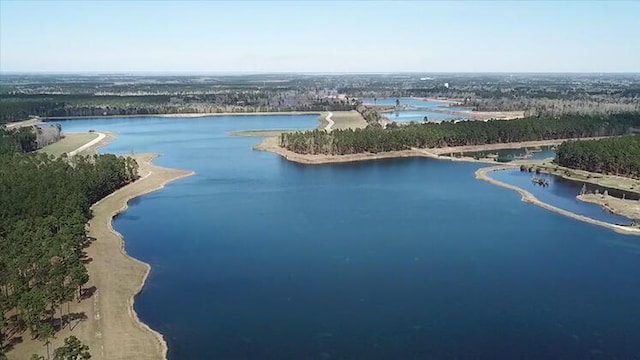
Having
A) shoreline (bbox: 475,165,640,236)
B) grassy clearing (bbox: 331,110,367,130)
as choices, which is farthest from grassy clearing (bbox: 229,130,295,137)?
shoreline (bbox: 475,165,640,236)

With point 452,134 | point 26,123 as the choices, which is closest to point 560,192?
point 452,134

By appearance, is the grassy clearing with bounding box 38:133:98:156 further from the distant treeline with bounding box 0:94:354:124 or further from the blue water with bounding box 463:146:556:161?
the blue water with bounding box 463:146:556:161

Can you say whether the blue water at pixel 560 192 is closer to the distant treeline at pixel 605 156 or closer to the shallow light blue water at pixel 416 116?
the distant treeline at pixel 605 156

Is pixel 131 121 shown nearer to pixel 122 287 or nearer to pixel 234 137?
pixel 234 137

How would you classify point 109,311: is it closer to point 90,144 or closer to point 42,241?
point 42,241

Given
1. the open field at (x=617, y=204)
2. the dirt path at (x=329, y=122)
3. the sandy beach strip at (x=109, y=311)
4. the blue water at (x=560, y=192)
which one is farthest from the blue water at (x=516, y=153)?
the sandy beach strip at (x=109, y=311)

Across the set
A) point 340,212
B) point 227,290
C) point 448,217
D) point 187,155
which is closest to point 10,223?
point 227,290

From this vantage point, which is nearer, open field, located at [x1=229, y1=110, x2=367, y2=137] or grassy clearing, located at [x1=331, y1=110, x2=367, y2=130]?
open field, located at [x1=229, y1=110, x2=367, y2=137]
